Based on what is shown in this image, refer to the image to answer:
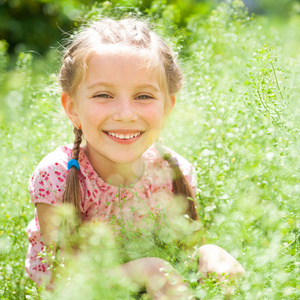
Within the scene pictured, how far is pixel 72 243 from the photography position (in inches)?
69.6

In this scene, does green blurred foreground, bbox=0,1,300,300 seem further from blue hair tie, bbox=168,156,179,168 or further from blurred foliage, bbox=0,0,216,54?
blurred foliage, bbox=0,0,216,54

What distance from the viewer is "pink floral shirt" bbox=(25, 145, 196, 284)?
1.84 meters

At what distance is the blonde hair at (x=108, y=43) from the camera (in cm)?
182

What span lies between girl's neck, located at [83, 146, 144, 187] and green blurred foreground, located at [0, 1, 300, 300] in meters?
0.27

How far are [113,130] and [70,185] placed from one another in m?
0.24

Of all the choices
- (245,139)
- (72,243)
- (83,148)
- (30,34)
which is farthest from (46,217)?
(30,34)

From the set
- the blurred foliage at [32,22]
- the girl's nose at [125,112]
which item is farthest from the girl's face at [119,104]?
the blurred foliage at [32,22]

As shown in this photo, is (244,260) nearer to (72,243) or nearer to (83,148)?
(72,243)

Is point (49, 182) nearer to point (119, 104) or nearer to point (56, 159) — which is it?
point (56, 159)

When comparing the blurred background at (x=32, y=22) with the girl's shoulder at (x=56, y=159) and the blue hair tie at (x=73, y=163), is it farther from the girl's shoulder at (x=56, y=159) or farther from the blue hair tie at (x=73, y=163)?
the blue hair tie at (x=73, y=163)

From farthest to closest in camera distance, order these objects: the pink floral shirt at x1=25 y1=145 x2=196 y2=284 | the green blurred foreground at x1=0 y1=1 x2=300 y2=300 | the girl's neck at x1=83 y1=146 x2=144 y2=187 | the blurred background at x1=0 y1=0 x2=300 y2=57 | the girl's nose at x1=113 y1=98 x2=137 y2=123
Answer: the blurred background at x1=0 y1=0 x2=300 y2=57, the girl's neck at x1=83 y1=146 x2=144 y2=187, the pink floral shirt at x1=25 y1=145 x2=196 y2=284, the girl's nose at x1=113 y1=98 x2=137 y2=123, the green blurred foreground at x1=0 y1=1 x2=300 y2=300

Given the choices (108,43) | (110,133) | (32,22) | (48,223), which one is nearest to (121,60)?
(108,43)

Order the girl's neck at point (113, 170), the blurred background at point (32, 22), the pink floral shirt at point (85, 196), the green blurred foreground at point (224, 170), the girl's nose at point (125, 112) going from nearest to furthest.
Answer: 1. the green blurred foreground at point (224, 170)
2. the girl's nose at point (125, 112)
3. the pink floral shirt at point (85, 196)
4. the girl's neck at point (113, 170)
5. the blurred background at point (32, 22)

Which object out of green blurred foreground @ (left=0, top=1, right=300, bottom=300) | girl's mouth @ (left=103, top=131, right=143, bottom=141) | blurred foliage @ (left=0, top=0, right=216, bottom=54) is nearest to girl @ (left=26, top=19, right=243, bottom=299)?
girl's mouth @ (left=103, top=131, right=143, bottom=141)
